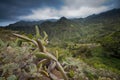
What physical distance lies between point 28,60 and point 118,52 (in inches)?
2242

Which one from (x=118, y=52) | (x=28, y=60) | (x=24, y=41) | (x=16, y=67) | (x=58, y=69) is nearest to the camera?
(x=16, y=67)

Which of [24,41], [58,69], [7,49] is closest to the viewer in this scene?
[7,49]

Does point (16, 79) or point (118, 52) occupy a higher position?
point (16, 79)

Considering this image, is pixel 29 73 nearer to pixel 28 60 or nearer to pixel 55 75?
pixel 28 60

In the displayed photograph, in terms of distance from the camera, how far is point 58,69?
174 inches

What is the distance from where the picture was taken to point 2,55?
3.94 m

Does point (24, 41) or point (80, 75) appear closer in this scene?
point (80, 75)

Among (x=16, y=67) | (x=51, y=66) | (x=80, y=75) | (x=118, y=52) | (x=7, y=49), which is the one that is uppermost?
(x=7, y=49)

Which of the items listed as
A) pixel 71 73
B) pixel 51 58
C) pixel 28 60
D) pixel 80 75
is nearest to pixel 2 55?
pixel 28 60

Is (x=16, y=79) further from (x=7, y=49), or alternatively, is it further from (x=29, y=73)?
(x=7, y=49)

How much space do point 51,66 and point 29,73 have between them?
0.89 metres

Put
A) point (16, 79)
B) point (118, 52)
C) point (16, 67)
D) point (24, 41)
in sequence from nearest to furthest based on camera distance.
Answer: point (16, 79), point (16, 67), point (24, 41), point (118, 52)

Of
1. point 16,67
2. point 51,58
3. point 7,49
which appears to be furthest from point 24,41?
point 16,67

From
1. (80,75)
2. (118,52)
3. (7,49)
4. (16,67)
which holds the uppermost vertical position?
(7,49)
